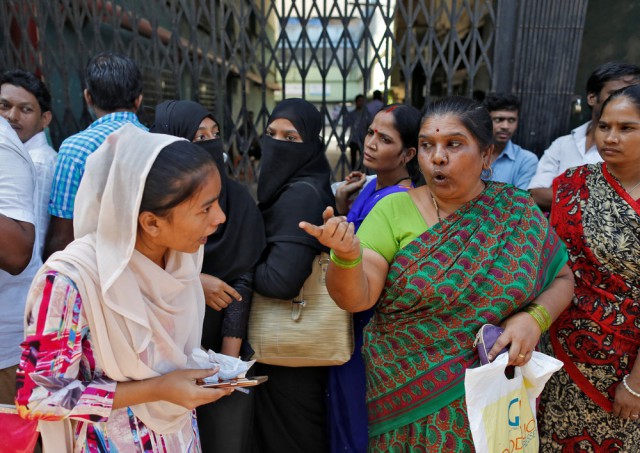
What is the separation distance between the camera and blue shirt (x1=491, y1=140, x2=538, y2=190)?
2725 mm

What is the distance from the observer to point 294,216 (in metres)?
1.84

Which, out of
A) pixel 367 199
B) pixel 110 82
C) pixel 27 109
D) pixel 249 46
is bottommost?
pixel 367 199

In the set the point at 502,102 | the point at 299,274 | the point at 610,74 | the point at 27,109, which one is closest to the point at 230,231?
the point at 299,274

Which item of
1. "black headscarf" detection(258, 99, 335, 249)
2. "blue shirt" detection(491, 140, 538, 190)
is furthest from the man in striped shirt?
"blue shirt" detection(491, 140, 538, 190)

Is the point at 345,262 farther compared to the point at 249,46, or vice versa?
the point at 249,46

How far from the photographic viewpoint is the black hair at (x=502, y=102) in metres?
2.66

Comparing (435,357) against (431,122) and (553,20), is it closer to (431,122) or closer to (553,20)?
(431,122)

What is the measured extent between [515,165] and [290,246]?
5.54ft

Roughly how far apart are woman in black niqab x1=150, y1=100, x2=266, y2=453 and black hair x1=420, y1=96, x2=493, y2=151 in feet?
2.61

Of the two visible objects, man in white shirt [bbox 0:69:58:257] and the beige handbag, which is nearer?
the beige handbag

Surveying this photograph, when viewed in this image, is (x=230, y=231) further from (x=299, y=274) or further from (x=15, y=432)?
(x=15, y=432)

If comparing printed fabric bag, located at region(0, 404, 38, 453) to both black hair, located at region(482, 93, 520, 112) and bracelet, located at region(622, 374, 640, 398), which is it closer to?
bracelet, located at region(622, 374, 640, 398)

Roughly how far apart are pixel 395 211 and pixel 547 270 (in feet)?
1.93

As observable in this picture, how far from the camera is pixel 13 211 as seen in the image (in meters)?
1.47
